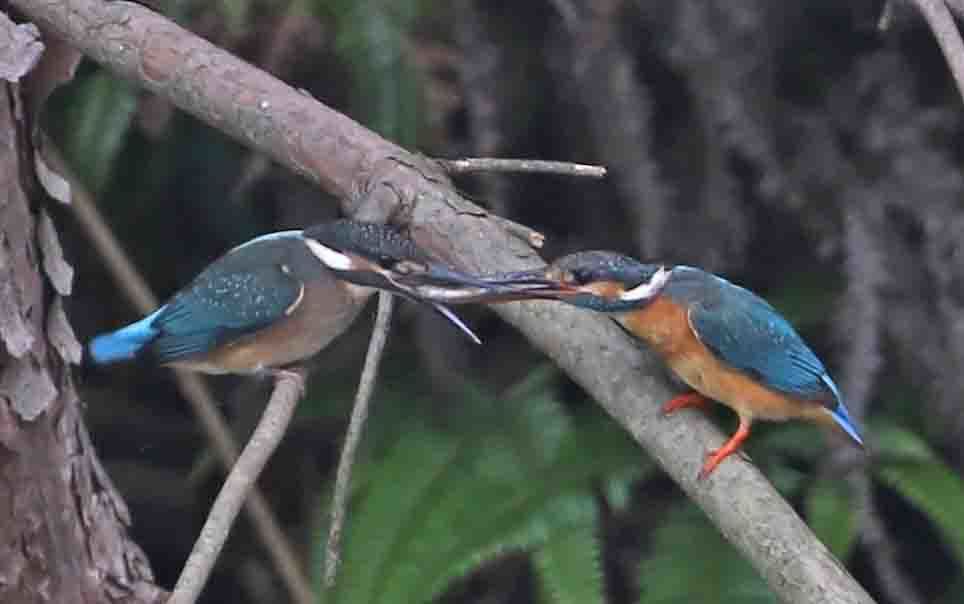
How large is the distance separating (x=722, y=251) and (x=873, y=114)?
9.2 inches

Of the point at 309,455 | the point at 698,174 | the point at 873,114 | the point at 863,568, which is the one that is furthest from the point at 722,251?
the point at 309,455

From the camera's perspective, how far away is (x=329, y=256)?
4.39 feet

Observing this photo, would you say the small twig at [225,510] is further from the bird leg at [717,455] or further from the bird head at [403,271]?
the bird leg at [717,455]

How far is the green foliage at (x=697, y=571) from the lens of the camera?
1.74 m

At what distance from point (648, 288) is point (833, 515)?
57 centimetres

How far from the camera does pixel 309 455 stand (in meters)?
2.18

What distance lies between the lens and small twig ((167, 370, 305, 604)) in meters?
1.05

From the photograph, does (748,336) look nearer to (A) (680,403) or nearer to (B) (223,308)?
(A) (680,403)

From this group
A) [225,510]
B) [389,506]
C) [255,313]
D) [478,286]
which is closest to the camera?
[225,510]

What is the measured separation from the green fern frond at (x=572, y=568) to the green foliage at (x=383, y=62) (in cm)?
48

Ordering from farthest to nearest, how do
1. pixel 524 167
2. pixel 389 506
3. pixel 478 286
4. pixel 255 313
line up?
pixel 389 506 → pixel 255 313 → pixel 524 167 → pixel 478 286

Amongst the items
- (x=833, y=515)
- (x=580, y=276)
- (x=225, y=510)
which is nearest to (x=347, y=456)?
(x=225, y=510)

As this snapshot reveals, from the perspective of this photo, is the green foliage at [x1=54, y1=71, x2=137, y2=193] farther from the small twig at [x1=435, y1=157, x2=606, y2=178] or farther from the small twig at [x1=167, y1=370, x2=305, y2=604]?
the small twig at [x1=167, y1=370, x2=305, y2=604]

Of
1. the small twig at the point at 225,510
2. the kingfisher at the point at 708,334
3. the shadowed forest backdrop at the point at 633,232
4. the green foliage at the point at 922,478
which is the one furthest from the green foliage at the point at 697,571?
the small twig at the point at 225,510
